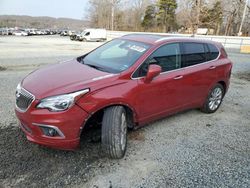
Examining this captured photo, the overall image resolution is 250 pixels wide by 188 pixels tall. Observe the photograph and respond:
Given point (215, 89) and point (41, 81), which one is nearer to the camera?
point (41, 81)

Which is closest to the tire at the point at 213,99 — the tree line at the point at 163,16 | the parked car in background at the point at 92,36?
the parked car in background at the point at 92,36

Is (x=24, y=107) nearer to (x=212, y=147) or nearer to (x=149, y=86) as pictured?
(x=149, y=86)

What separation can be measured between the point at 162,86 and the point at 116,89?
0.88 metres

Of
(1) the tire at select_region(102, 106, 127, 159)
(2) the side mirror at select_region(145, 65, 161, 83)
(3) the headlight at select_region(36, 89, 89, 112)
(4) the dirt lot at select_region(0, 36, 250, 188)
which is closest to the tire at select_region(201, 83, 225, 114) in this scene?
(4) the dirt lot at select_region(0, 36, 250, 188)

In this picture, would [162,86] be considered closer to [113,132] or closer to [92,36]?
[113,132]

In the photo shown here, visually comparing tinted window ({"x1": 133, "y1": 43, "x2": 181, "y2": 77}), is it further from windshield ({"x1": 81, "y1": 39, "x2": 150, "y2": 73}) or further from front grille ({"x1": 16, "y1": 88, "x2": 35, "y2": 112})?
front grille ({"x1": 16, "y1": 88, "x2": 35, "y2": 112})

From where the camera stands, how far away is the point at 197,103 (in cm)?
453

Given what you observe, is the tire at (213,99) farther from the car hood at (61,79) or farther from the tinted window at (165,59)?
the car hood at (61,79)

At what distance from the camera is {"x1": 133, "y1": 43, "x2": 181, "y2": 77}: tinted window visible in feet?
11.2

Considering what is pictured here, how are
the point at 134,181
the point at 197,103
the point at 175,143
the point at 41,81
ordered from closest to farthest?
the point at 134,181, the point at 41,81, the point at 175,143, the point at 197,103

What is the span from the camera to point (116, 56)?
3.85 m

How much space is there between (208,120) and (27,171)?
3421 millimetres

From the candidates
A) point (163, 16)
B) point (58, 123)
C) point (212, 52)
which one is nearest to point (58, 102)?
point (58, 123)

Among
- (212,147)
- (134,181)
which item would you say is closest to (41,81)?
(134,181)
